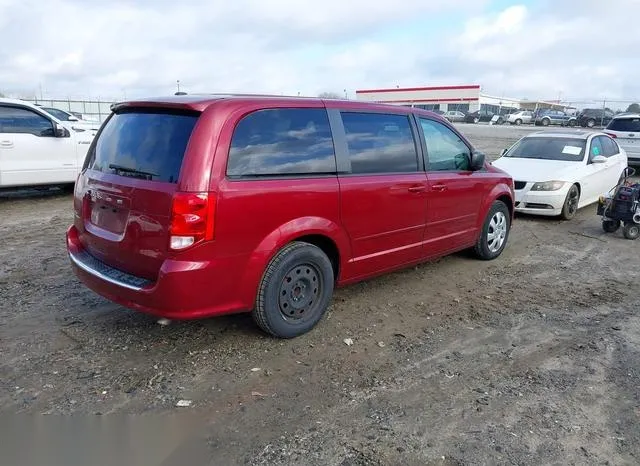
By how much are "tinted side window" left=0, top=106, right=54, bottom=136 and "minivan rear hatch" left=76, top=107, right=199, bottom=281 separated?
5.89 m

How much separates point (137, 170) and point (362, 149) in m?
1.83

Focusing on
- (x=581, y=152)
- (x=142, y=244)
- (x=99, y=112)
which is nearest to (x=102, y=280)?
(x=142, y=244)

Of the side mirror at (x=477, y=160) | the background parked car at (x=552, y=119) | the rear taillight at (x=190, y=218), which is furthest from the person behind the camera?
the background parked car at (x=552, y=119)

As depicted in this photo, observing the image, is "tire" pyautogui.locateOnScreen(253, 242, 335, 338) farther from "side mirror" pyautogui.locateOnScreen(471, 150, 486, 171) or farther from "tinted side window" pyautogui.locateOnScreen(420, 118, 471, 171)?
"side mirror" pyautogui.locateOnScreen(471, 150, 486, 171)

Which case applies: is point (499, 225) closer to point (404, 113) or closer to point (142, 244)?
point (404, 113)

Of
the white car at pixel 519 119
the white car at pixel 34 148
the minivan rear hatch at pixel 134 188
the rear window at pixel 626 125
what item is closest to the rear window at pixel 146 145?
the minivan rear hatch at pixel 134 188

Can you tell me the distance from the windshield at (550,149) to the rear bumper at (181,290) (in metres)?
7.81

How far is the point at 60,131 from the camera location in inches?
373

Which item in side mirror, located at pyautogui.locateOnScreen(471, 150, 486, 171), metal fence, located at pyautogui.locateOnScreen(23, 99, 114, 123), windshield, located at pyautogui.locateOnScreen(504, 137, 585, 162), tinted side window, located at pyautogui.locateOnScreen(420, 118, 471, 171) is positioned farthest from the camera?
metal fence, located at pyautogui.locateOnScreen(23, 99, 114, 123)

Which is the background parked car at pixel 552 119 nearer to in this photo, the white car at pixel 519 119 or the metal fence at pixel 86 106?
the white car at pixel 519 119

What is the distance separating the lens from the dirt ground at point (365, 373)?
291 cm

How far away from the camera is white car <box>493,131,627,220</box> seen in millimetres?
8648

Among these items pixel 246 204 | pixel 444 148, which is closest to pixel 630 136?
pixel 444 148

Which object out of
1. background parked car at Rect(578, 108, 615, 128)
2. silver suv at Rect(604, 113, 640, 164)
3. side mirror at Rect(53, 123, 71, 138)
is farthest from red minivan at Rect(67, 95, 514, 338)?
background parked car at Rect(578, 108, 615, 128)
